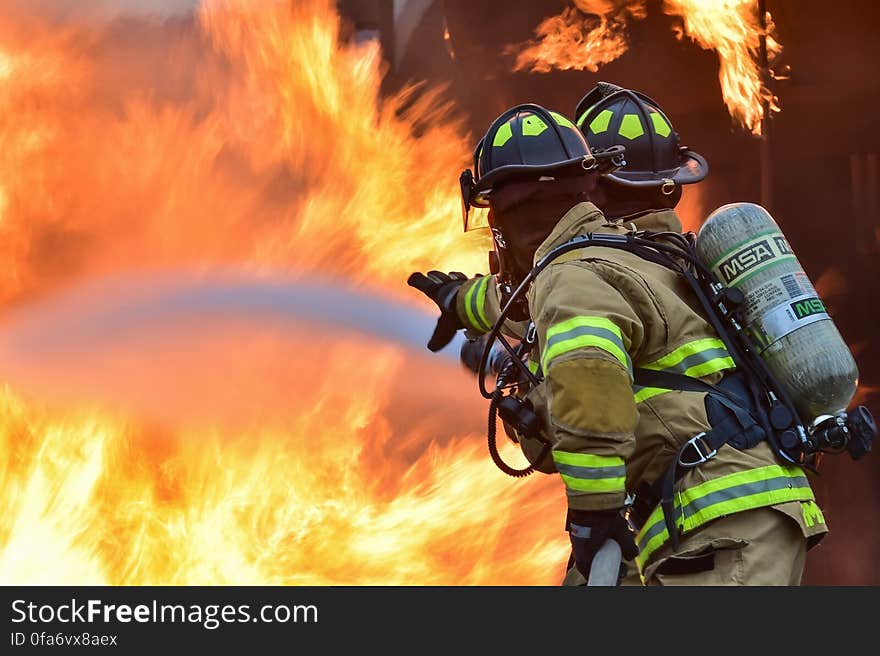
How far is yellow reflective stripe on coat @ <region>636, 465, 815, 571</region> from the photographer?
3426mm

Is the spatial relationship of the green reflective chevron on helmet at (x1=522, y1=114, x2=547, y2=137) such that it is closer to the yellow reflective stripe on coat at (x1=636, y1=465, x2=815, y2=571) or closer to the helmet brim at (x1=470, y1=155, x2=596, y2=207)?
the helmet brim at (x1=470, y1=155, x2=596, y2=207)

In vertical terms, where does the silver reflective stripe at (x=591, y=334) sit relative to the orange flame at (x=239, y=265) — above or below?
below

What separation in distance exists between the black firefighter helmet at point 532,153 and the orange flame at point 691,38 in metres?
2.63

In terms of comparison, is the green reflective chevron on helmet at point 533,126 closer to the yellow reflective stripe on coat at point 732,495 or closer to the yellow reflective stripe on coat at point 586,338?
the yellow reflective stripe on coat at point 586,338

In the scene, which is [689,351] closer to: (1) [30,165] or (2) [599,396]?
(2) [599,396]

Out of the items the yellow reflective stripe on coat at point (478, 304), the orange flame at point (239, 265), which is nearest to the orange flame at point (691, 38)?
the orange flame at point (239, 265)

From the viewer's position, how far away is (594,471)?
3287 mm

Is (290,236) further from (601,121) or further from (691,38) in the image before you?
(691,38)

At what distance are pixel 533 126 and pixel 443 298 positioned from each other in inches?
45.9

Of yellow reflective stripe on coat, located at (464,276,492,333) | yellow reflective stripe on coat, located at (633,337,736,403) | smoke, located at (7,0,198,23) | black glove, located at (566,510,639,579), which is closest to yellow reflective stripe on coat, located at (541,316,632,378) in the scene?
yellow reflective stripe on coat, located at (633,337,736,403)

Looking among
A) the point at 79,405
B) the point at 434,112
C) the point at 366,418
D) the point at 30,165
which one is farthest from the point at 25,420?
the point at 434,112

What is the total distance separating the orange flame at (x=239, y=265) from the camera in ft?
18.6

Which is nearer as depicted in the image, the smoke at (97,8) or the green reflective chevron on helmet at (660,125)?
the green reflective chevron on helmet at (660,125)

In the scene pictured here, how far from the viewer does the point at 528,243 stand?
3.93 metres
